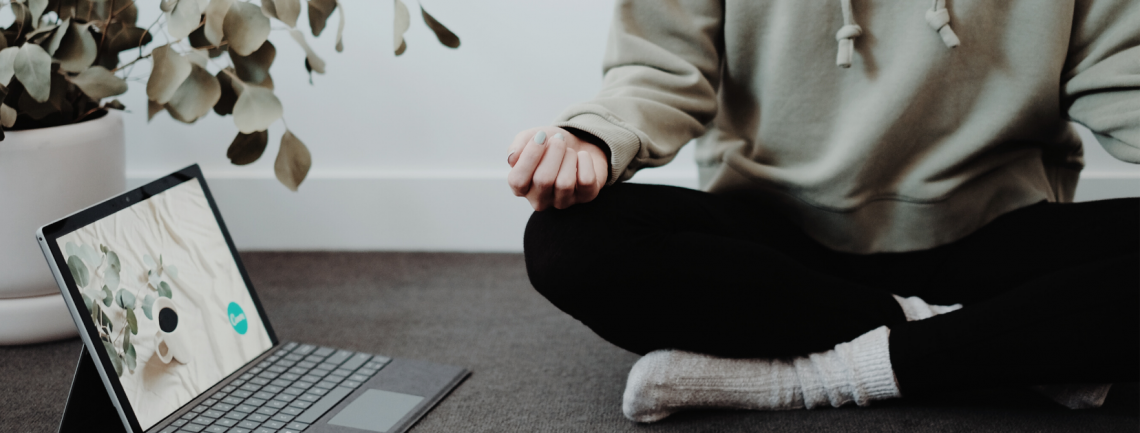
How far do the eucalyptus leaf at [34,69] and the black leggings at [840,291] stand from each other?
19.2 inches

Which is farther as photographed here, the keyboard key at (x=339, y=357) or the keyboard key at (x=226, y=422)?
the keyboard key at (x=339, y=357)

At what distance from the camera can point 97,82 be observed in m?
0.78

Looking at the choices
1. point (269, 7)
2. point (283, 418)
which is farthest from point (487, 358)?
point (269, 7)

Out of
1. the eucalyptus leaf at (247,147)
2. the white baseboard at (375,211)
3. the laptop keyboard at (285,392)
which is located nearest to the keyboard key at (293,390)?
the laptop keyboard at (285,392)

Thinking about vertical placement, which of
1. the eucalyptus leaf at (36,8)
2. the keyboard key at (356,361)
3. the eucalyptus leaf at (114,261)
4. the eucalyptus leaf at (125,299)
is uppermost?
the eucalyptus leaf at (36,8)

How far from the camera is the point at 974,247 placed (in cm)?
78

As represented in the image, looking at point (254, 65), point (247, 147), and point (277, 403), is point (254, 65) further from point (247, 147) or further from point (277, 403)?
point (277, 403)

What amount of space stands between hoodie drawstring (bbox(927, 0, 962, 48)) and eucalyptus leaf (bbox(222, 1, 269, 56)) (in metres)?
0.64

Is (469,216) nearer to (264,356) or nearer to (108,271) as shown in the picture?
(264,356)

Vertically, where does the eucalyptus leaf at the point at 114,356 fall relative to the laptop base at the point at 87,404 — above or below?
above

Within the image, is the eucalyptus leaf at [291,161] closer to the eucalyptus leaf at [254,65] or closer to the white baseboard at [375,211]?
the eucalyptus leaf at [254,65]

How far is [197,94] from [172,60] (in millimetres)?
43

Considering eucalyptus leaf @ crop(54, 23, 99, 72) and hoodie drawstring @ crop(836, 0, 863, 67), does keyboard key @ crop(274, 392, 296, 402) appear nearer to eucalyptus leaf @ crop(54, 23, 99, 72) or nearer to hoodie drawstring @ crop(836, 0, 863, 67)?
eucalyptus leaf @ crop(54, 23, 99, 72)

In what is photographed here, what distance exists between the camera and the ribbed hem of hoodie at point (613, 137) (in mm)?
643
